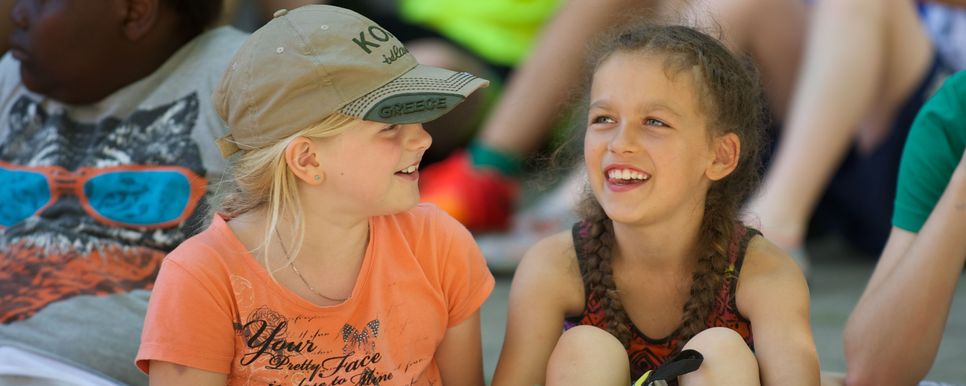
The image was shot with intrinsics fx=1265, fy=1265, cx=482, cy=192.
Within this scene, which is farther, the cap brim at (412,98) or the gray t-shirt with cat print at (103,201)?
the gray t-shirt with cat print at (103,201)

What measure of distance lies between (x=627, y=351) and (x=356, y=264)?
0.47m

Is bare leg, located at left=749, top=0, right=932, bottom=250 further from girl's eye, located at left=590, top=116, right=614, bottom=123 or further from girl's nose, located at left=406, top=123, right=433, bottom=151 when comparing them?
girl's nose, located at left=406, top=123, right=433, bottom=151

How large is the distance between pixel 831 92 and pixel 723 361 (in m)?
1.58

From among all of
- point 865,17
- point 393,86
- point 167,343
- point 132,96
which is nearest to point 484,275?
point 393,86

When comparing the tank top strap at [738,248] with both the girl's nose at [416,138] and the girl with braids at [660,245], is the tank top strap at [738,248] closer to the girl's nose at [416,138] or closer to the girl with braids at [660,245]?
the girl with braids at [660,245]

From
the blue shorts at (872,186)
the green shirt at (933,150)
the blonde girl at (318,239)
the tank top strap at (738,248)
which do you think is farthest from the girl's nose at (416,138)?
the blue shorts at (872,186)

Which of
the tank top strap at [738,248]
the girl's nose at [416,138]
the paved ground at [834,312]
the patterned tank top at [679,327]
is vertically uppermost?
the girl's nose at [416,138]

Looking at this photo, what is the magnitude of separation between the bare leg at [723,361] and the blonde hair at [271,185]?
0.62m

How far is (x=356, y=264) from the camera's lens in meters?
2.00

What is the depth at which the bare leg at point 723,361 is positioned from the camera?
185 cm

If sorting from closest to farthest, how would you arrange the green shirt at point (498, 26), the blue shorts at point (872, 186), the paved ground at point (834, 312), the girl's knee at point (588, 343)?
the girl's knee at point (588, 343) < the paved ground at point (834, 312) < the blue shorts at point (872, 186) < the green shirt at point (498, 26)

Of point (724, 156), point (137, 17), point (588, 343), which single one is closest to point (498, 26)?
point (137, 17)

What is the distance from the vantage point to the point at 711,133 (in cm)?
207

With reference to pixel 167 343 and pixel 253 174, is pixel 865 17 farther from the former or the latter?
pixel 167 343
